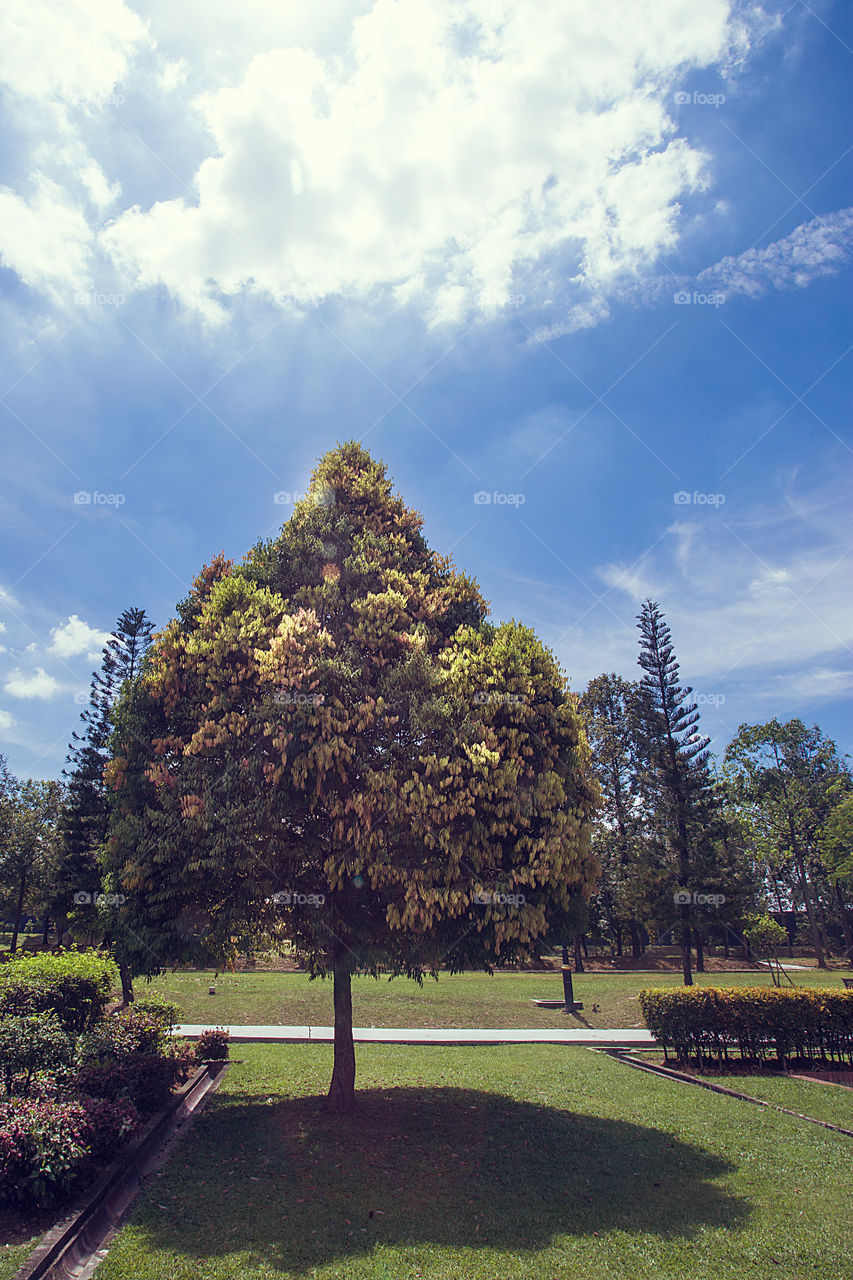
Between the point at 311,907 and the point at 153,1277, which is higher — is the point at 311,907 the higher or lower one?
the higher one

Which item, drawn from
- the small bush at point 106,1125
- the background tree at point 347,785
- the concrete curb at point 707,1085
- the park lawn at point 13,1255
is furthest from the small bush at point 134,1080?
the concrete curb at point 707,1085

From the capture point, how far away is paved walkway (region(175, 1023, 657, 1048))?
52.0 ft

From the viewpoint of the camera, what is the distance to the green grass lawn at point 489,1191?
579cm

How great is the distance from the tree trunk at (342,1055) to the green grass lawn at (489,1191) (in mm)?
261

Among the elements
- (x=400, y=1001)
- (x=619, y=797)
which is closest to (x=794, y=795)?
(x=619, y=797)

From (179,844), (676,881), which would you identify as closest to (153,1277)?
(179,844)

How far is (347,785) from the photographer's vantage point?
29.0 feet

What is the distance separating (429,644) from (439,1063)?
29.4 feet

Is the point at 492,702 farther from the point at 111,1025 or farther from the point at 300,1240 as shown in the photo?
the point at 111,1025

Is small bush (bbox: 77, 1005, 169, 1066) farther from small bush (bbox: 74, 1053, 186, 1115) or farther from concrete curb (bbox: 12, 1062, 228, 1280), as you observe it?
concrete curb (bbox: 12, 1062, 228, 1280)

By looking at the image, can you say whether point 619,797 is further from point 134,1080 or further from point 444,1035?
point 134,1080

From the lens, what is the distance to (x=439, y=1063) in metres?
13.6

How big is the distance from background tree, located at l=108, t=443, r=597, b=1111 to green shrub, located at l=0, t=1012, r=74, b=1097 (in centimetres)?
124

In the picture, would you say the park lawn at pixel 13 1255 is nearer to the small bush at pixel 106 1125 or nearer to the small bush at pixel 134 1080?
the small bush at pixel 106 1125
